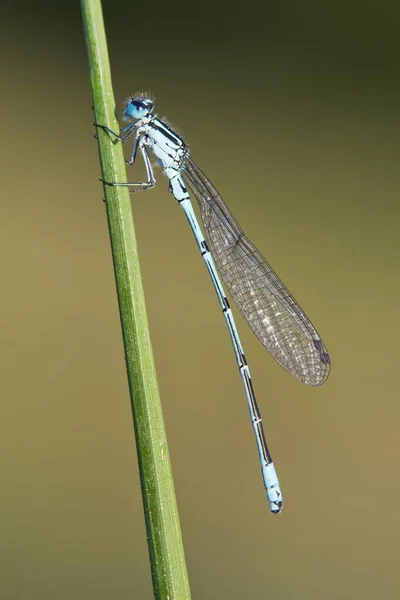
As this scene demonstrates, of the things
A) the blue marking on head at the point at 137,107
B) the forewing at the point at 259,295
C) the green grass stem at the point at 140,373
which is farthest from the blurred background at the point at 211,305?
the green grass stem at the point at 140,373

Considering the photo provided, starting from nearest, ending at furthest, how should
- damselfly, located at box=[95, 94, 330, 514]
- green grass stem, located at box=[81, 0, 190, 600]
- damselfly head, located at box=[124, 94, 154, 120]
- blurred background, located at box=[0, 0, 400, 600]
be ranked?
green grass stem, located at box=[81, 0, 190, 600] → damselfly head, located at box=[124, 94, 154, 120] → damselfly, located at box=[95, 94, 330, 514] → blurred background, located at box=[0, 0, 400, 600]

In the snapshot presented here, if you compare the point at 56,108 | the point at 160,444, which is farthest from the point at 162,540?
the point at 56,108

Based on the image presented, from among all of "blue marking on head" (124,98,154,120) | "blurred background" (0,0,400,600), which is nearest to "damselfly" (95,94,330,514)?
"blue marking on head" (124,98,154,120)

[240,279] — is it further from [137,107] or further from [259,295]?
[137,107]

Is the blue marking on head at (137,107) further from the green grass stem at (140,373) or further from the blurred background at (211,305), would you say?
the blurred background at (211,305)

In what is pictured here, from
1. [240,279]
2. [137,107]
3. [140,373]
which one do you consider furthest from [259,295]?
[140,373]

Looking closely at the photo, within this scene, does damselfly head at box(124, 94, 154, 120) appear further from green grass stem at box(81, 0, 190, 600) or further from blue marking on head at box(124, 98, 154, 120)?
green grass stem at box(81, 0, 190, 600)

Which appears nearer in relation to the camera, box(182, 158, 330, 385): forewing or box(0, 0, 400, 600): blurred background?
box(182, 158, 330, 385): forewing
